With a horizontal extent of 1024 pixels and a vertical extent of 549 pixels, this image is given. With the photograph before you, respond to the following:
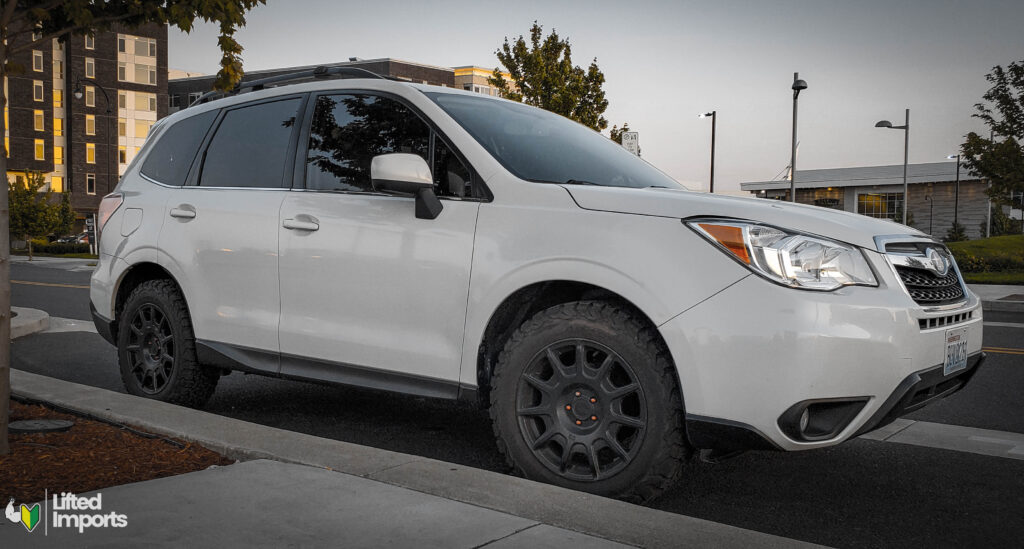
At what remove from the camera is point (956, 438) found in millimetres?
5281

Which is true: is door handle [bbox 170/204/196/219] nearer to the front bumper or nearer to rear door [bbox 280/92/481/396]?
rear door [bbox 280/92/481/396]

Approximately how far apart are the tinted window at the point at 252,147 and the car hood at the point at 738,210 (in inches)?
79.1

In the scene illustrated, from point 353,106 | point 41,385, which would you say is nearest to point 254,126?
point 353,106

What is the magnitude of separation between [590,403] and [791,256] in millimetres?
1007

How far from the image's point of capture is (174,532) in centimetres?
306

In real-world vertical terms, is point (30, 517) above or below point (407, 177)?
below

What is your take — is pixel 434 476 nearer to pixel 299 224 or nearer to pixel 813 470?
pixel 299 224

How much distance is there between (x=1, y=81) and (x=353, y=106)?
5.50ft

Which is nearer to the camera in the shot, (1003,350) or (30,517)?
(30,517)

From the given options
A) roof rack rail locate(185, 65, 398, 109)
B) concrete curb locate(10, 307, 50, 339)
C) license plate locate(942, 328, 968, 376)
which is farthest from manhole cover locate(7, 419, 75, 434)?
concrete curb locate(10, 307, 50, 339)

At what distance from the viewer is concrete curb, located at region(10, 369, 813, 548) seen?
10.1 ft

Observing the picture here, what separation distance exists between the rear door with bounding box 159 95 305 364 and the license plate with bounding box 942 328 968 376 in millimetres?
3262

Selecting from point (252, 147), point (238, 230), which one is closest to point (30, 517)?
point (238, 230)

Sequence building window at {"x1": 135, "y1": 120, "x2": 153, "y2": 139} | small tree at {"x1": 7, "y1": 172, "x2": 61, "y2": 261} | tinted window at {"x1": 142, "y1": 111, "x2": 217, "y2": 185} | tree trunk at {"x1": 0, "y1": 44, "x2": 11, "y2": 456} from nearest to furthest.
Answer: tree trunk at {"x1": 0, "y1": 44, "x2": 11, "y2": 456}
tinted window at {"x1": 142, "y1": 111, "x2": 217, "y2": 185}
small tree at {"x1": 7, "y1": 172, "x2": 61, "y2": 261}
building window at {"x1": 135, "y1": 120, "x2": 153, "y2": 139}
